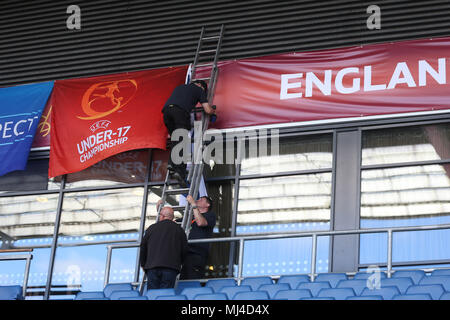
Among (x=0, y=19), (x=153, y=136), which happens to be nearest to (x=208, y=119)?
(x=153, y=136)

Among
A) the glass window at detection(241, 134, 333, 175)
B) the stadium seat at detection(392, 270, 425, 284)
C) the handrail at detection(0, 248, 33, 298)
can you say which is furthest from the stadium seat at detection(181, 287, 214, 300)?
the glass window at detection(241, 134, 333, 175)

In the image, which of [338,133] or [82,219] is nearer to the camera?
[338,133]

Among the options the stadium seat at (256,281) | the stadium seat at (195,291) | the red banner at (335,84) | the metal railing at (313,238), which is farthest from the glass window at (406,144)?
the stadium seat at (195,291)

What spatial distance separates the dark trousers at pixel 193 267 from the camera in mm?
9891

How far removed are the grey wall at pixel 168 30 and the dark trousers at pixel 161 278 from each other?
14.5ft

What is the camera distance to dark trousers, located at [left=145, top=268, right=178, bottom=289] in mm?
8891

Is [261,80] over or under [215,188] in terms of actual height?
over

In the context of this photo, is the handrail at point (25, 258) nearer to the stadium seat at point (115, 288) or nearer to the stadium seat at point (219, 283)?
the stadium seat at point (115, 288)

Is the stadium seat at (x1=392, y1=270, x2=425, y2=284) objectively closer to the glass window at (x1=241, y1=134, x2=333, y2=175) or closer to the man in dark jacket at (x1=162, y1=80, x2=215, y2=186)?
the glass window at (x1=241, y1=134, x2=333, y2=175)

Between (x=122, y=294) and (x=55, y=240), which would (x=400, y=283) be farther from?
(x=55, y=240)

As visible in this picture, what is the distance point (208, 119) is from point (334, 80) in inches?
73.7

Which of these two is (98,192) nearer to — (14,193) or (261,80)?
(14,193)

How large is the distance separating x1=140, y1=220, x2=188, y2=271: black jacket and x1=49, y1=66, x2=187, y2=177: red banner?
2513 millimetres

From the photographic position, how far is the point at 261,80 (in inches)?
456
